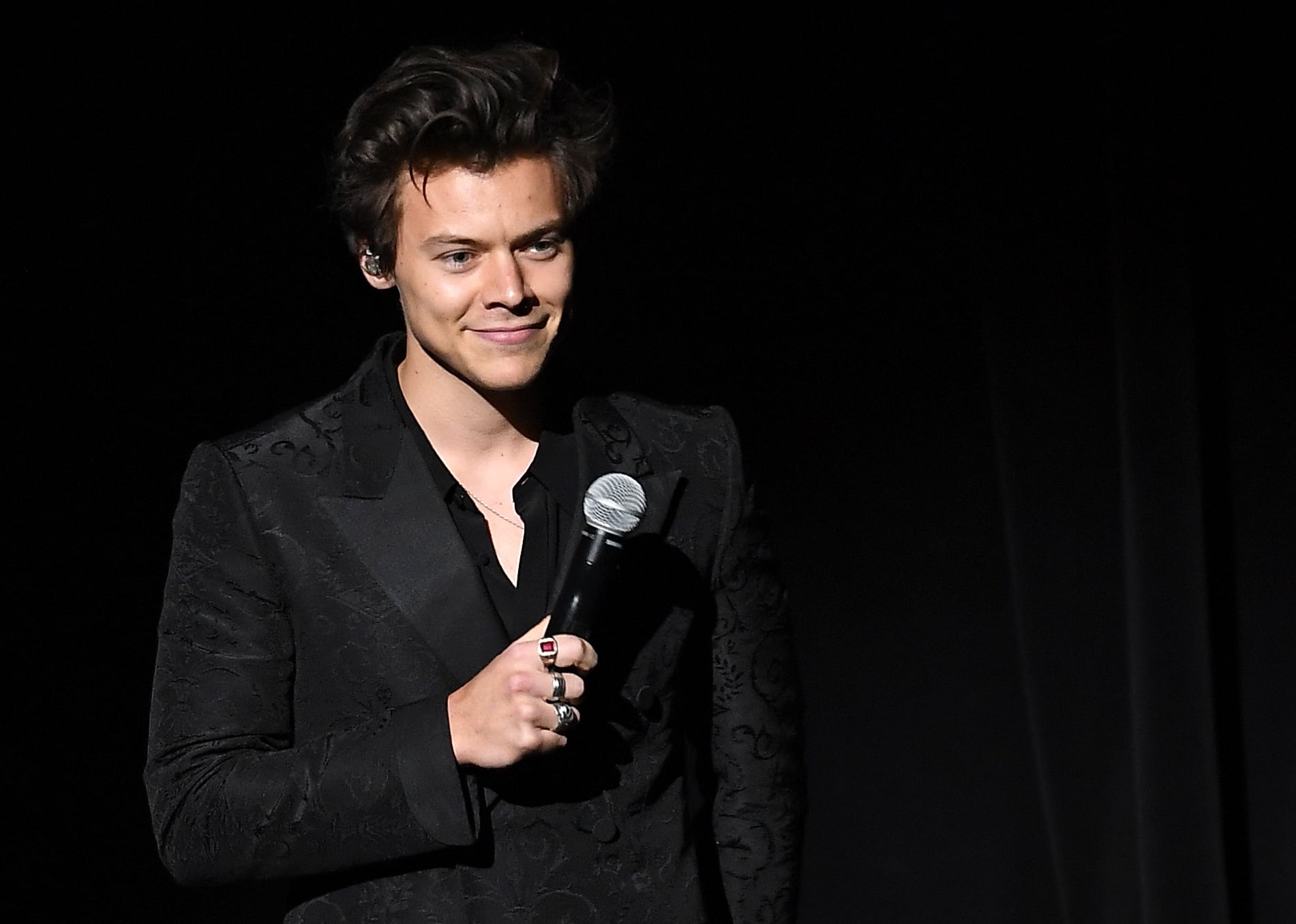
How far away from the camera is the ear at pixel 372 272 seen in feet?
5.32

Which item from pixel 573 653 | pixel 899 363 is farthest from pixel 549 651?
pixel 899 363

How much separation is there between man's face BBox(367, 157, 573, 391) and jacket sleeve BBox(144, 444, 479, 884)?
24 centimetres

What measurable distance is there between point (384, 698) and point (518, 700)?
25 cm

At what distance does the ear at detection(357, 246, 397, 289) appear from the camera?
162 cm

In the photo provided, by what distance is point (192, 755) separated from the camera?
1.47m

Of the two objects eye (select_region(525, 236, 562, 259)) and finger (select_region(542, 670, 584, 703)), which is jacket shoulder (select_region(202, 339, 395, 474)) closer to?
eye (select_region(525, 236, 562, 259))

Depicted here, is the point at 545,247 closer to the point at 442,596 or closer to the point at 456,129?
the point at 456,129

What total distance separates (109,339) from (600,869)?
1067 mm

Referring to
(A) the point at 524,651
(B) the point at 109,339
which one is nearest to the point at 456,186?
(A) the point at 524,651

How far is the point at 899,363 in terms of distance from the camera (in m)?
2.63

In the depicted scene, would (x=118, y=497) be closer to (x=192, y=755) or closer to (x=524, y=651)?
(x=192, y=755)

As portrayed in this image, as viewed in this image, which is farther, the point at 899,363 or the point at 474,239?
the point at 899,363

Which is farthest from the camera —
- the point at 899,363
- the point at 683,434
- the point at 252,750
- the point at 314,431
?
the point at 899,363

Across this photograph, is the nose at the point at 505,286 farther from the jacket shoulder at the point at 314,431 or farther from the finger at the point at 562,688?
the finger at the point at 562,688
